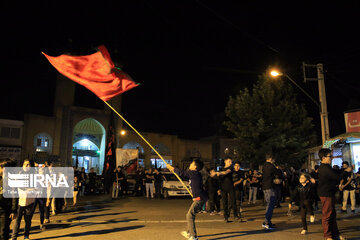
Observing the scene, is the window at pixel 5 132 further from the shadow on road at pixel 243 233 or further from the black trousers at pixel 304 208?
the black trousers at pixel 304 208

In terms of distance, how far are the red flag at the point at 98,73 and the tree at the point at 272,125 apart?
14.4 meters

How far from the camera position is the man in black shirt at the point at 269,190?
8.49 m

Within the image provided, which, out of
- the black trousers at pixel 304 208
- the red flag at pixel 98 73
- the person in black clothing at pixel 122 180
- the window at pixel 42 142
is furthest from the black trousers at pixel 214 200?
the window at pixel 42 142

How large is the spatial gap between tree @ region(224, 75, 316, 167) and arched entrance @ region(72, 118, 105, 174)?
71.3 feet

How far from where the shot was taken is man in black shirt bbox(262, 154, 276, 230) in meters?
8.49

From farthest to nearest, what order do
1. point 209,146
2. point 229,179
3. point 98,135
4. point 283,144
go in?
point 209,146, point 98,135, point 283,144, point 229,179

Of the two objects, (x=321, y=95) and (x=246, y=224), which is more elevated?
(x=321, y=95)

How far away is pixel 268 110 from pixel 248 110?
4.51ft

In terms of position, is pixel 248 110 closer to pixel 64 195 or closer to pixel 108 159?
pixel 108 159

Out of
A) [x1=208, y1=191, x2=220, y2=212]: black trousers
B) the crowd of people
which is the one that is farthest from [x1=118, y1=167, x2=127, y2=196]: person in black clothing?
[x1=208, y1=191, x2=220, y2=212]: black trousers

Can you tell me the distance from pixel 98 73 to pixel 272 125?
1580cm

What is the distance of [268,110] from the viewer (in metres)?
22.3

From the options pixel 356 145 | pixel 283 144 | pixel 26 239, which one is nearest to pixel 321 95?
pixel 356 145

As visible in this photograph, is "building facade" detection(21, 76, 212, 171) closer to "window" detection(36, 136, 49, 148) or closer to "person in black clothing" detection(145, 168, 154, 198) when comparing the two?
"window" detection(36, 136, 49, 148)
